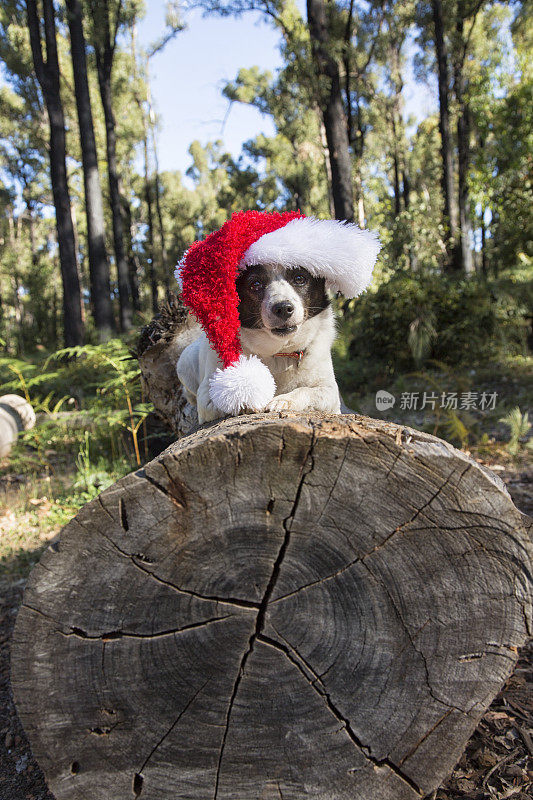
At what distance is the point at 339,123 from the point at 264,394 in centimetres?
771

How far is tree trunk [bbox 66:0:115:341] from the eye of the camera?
36.7 feet

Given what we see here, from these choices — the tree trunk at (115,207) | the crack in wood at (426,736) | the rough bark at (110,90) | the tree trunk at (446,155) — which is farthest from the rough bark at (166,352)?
the tree trunk at (115,207)

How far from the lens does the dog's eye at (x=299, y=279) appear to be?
2.29m

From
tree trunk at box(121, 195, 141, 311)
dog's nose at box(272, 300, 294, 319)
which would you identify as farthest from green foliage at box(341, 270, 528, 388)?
tree trunk at box(121, 195, 141, 311)

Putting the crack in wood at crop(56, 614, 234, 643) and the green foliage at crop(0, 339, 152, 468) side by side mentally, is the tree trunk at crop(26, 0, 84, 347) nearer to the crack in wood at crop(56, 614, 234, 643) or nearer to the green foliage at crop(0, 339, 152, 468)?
the green foliage at crop(0, 339, 152, 468)

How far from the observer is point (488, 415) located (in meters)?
6.79

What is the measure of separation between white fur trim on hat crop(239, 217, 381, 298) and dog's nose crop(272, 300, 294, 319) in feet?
0.62

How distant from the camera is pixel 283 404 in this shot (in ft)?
7.38

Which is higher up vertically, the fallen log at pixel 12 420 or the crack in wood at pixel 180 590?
the crack in wood at pixel 180 590

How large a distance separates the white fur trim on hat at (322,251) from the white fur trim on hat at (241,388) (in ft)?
1.51

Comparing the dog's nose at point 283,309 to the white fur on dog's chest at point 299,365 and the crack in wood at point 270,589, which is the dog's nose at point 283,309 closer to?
the white fur on dog's chest at point 299,365

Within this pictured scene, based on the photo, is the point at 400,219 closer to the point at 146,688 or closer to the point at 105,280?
the point at 105,280

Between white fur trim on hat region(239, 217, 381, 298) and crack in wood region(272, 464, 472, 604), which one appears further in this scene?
white fur trim on hat region(239, 217, 381, 298)

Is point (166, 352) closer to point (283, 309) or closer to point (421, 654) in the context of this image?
point (283, 309)
